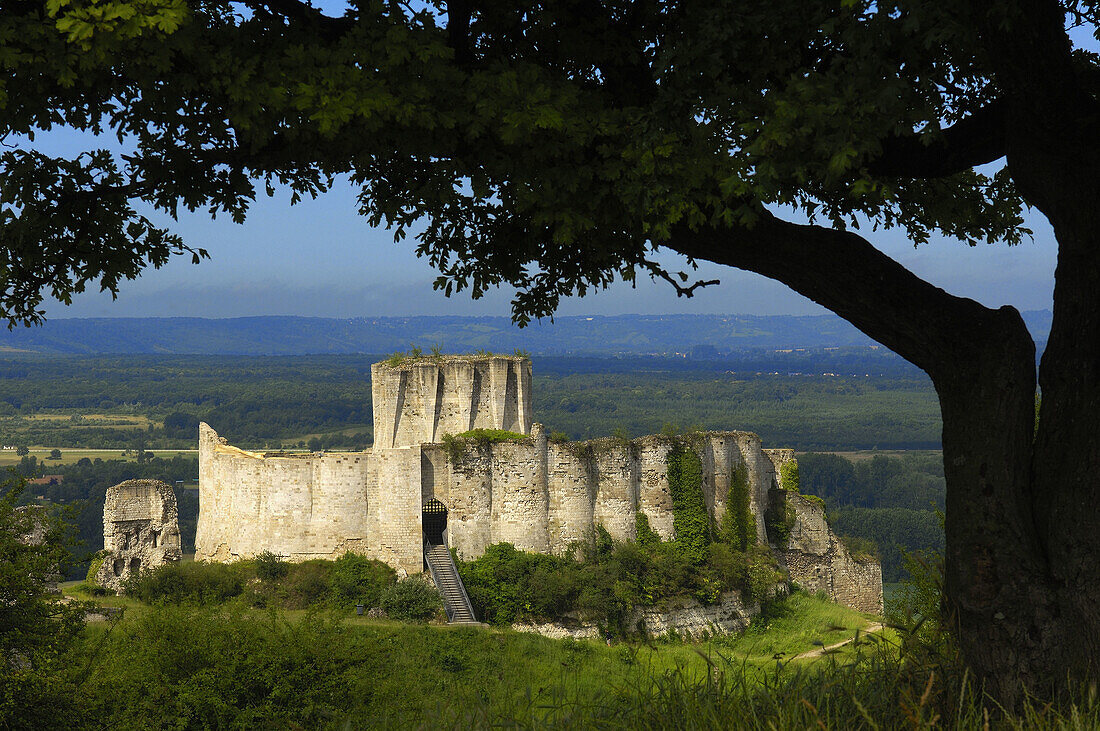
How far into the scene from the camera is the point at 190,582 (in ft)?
118

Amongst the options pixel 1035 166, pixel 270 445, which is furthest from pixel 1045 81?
pixel 270 445

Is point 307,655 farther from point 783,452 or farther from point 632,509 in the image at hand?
point 783,452

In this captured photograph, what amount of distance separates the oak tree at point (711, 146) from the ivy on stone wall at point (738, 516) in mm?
31712

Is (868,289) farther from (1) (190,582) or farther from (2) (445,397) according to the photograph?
(2) (445,397)

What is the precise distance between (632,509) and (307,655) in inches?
760

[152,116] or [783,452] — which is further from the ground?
[152,116]

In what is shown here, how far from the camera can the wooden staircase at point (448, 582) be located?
A: 3581 cm

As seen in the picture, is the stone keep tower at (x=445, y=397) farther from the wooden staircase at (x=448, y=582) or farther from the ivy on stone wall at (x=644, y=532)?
the ivy on stone wall at (x=644, y=532)

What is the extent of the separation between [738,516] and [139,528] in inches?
772

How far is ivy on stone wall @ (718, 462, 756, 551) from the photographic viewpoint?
40.4 meters

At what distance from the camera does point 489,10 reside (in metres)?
9.74

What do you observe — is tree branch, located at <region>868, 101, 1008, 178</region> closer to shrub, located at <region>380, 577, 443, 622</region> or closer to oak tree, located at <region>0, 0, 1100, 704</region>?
oak tree, located at <region>0, 0, 1100, 704</region>

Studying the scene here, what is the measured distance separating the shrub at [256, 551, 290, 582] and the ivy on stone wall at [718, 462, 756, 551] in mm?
14015

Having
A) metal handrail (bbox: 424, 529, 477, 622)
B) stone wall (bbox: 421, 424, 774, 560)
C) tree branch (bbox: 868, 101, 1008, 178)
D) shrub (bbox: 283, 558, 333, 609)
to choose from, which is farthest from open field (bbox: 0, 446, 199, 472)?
tree branch (bbox: 868, 101, 1008, 178)
